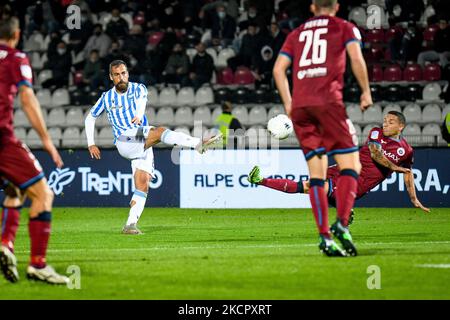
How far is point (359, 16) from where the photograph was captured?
2389 cm

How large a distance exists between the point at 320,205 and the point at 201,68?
15087mm

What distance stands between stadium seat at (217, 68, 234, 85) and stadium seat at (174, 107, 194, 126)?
166 cm

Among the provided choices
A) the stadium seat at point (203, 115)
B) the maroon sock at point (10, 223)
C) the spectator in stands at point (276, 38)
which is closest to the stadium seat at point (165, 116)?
the stadium seat at point (203, 115)

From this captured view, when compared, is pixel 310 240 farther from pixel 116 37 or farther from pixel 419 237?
pixel 116 37

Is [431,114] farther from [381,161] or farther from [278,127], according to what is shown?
[278,127]

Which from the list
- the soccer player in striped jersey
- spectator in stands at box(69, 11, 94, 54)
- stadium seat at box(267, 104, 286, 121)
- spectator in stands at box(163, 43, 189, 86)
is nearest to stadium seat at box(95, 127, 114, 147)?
spectator in stands at box(163, 43, 189, 86)

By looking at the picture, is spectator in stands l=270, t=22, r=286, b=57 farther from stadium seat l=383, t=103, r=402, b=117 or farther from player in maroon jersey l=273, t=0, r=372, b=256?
player in maroon jersey l=273, t=0, r=372, b=256

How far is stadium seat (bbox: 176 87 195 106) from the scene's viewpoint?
933 inches

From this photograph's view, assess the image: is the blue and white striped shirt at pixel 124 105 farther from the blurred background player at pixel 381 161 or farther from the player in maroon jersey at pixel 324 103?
the player in maroon jersey at pixel 324 103

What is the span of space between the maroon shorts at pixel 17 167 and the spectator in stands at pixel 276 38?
15719 millimetres

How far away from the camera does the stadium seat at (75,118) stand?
78.1 feet
